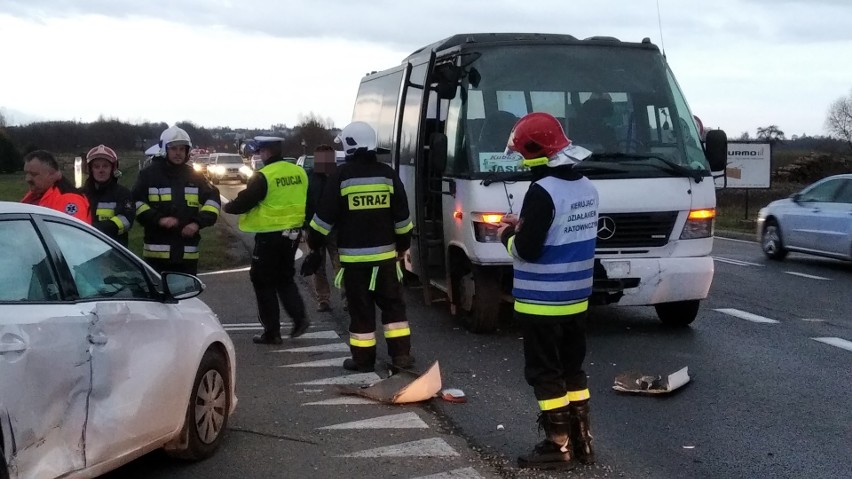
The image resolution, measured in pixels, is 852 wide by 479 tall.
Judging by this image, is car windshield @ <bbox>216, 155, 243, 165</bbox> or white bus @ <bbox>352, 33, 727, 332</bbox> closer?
white bus @ <bbox>352, 33, 727, 332</bbox>

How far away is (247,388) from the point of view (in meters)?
7.99

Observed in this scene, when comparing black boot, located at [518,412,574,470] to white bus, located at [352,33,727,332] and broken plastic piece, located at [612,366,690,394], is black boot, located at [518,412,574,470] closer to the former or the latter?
broken plastic piece, located at [612,366,690,394]

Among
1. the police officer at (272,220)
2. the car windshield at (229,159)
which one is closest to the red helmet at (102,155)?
the police officer at (272,220)

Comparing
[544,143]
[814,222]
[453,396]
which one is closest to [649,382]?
[453,396]

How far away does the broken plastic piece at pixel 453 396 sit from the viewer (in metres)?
7.34

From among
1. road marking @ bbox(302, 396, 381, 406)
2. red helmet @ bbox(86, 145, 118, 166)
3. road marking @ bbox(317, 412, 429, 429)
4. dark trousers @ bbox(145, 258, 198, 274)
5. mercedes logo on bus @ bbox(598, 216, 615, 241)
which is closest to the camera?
road marking @ bbox(317, 412, 429, 429)

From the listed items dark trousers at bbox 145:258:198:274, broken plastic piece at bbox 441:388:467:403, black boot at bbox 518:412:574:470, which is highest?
dark trousers at bbox 145:258:198:274

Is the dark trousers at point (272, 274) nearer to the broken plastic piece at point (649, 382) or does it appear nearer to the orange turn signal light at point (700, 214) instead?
the broken plastic piece at point (649, 382)

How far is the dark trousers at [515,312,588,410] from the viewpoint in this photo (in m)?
5.66

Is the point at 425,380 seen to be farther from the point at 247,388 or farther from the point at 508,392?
the point at 247,388

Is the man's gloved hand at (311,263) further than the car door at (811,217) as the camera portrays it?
No

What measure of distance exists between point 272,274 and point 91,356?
5.18 m

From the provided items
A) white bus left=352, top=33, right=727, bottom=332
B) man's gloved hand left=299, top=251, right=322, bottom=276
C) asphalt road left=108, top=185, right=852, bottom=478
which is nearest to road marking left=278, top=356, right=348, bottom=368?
asphalt road left=108, top=185, right=852, bottom=478

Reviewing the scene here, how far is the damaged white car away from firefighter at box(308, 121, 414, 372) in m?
2.33
